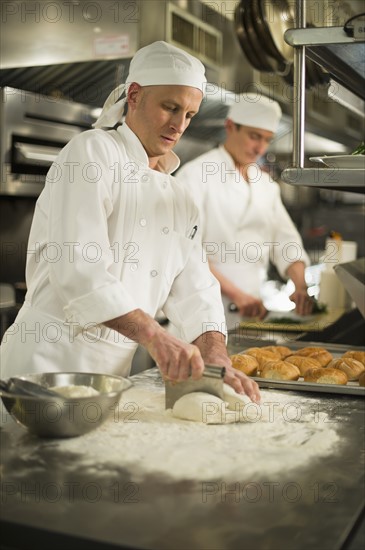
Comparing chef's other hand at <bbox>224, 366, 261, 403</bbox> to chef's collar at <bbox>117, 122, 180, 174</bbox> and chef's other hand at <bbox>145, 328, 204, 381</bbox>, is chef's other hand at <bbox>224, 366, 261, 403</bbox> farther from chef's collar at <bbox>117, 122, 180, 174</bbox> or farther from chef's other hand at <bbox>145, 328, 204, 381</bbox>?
chef's collar at <bbox>117, 122, 180, 174</bbox>

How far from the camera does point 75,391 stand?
1.53 metres

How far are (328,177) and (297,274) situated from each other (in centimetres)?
190

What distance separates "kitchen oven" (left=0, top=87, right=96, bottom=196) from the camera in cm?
340

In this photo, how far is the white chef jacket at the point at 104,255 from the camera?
1786mm

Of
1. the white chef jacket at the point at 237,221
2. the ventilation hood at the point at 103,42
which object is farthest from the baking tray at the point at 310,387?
the ventilation hood at the point at 103,42

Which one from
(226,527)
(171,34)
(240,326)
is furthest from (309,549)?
(171,34)

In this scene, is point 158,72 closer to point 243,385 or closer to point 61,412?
point 243,385

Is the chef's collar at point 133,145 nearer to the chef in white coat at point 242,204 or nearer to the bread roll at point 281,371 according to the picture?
the bread roll at point 281,371

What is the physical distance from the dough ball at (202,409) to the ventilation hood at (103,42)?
2143mm

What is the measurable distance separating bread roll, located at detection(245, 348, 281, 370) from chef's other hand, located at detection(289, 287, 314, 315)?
1141 millimetres

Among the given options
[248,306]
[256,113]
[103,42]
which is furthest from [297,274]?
[103,42]

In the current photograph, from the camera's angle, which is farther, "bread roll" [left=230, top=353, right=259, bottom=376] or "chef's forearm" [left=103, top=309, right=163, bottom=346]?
"bread roll" [left=230, top=353, right=259, bottom=376]

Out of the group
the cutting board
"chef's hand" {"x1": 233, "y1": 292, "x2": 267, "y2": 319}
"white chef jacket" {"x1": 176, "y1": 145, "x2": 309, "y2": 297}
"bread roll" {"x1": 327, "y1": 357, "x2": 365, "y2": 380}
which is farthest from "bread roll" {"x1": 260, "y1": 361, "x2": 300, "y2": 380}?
"white chef jacket" {"x1": 176, "y1": 145, "x2": 309, "y2": 297}

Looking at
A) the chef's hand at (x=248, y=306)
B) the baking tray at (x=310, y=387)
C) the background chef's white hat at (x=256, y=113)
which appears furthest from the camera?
the background chef's white hat at (x=256, y=113)
